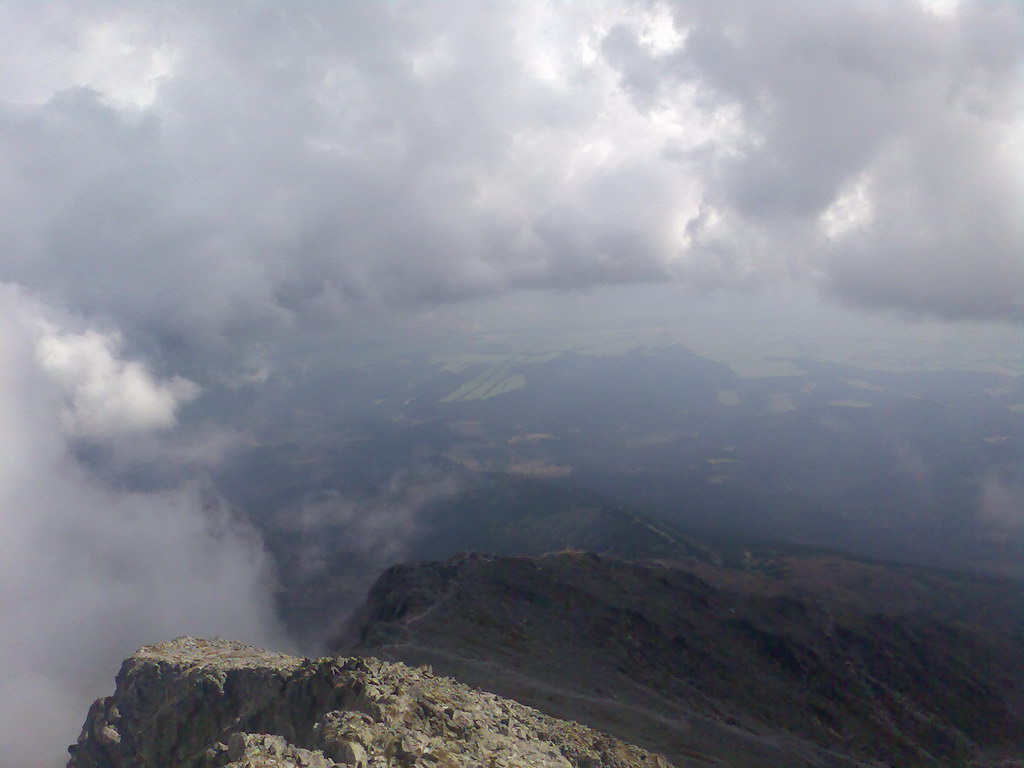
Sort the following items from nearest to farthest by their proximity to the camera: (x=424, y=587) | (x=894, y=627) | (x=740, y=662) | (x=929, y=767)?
(x=929, y=767), (x=740, y=662), (x=424, y=587), (x=894, y=627)

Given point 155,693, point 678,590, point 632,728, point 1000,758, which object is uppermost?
point 678,590

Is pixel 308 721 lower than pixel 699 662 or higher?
higher

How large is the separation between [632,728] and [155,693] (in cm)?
4689

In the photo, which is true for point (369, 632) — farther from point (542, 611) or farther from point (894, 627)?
point (894, 627)

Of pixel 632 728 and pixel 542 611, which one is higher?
pixel 542 611

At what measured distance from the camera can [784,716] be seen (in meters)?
71.9

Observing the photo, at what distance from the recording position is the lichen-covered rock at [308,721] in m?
26.4

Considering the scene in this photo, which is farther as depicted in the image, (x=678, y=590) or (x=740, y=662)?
(x=678, y=590)

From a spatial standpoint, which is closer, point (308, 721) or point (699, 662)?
point (308, 721)

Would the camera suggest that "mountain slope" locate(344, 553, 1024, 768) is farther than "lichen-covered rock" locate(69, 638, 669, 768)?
Yes

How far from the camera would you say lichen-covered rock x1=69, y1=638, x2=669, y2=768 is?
26438 millimetres

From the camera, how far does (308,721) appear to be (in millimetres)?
37344

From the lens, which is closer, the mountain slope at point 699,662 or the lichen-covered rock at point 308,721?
the lichen-covered rock at point 308,721

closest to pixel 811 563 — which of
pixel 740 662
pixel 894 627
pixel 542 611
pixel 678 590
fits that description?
pixel 894 627
